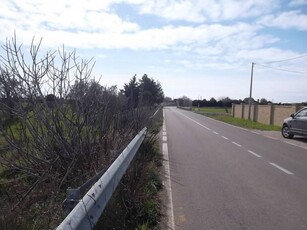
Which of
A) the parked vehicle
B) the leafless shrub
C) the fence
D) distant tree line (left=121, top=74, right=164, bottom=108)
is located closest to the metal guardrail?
the leafless shrub

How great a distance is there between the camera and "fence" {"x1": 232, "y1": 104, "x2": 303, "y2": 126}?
2989cm

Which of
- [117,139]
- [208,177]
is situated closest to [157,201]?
[117,139]

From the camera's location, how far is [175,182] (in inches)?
332

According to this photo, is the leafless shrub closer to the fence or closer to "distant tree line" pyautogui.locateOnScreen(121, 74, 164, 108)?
"distant tree line" pyautogui.locateOnScreen(121, 74, 164, 108)

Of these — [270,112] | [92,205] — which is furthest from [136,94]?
[270,112]

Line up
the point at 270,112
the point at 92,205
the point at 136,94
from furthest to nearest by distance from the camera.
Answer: the point at 270,112, the point at 136,94, the point at 92,205

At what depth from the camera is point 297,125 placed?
1970 cm

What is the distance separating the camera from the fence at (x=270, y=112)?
98.1 feet

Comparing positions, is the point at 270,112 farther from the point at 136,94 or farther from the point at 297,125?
the point at 136,94

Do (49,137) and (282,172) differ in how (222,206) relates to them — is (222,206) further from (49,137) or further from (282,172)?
(282,172)

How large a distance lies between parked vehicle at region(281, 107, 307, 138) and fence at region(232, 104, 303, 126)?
779cm

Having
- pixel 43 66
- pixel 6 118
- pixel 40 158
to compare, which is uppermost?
pixel 43 66

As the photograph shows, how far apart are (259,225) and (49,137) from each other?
334 centimetres

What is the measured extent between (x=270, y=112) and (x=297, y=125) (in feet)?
47.7
